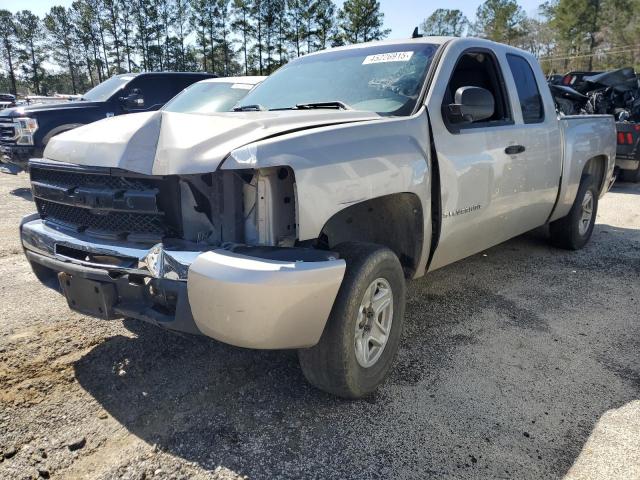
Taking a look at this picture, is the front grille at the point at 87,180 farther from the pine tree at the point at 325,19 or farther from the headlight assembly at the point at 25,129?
the pine tree at the point at 325,19

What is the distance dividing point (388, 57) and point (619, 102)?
33.7 ft

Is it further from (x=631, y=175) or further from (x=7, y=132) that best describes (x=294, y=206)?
(x=631, y=175)

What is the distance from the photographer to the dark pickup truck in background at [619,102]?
9805 millimetres

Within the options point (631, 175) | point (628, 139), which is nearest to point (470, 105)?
point (628, 139)

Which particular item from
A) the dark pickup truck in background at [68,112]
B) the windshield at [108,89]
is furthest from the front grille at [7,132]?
the windshield at [108,89]

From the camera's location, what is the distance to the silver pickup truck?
86.7 inches

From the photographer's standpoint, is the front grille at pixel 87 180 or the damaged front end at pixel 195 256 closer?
the damaged front end at pixel 195 256

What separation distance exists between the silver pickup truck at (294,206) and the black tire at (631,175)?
823 cm

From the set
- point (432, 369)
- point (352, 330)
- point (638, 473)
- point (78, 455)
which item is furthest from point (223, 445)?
point (638, 473)

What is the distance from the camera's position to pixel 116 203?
2529 millimetres

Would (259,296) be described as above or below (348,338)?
above

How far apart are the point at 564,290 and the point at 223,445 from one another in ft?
11.2

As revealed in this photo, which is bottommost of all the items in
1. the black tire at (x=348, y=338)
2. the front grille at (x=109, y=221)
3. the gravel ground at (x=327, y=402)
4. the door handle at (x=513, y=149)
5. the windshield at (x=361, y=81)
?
the gravel ground at (x=327, y=402)

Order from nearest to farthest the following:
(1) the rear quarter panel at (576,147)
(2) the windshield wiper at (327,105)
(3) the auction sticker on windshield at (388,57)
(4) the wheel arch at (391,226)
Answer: (4) the wheel arch at (391,226), (2) the windshield wiper at (327,105), (3) the auction sticker on windshield at (388,57), (1) the rear quarter panel at (576,147)
